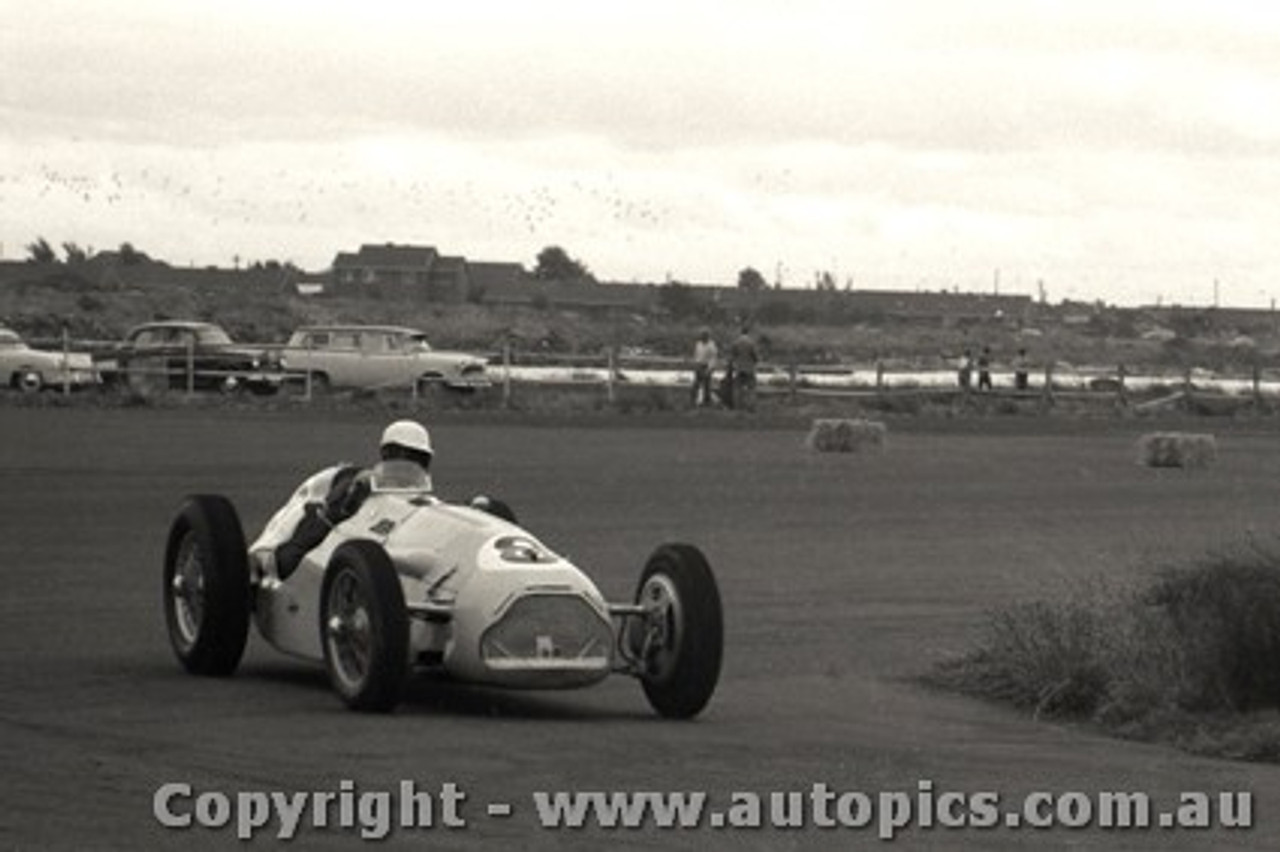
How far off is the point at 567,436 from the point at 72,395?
45.6 feet

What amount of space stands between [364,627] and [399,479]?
5.18ft

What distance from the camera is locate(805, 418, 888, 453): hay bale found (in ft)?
162

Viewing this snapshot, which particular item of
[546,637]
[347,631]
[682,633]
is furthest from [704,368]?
[546,637]

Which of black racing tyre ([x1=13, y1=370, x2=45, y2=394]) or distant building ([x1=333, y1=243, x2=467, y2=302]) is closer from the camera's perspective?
black racing tyre ([x1=13, y1=370, x2=45, y2=394])

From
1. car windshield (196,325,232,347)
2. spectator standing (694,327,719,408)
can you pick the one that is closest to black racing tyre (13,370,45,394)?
car windshield (196,325,232,347)

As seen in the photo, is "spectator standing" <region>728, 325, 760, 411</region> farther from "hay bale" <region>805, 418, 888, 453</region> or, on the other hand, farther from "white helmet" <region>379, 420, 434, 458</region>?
"white helmet" <region>379, 420, 434, 458</region>

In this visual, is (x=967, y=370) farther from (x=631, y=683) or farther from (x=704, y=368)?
(x=631, y=683)

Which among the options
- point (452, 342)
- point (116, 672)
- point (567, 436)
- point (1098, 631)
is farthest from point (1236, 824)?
point (452, 342)

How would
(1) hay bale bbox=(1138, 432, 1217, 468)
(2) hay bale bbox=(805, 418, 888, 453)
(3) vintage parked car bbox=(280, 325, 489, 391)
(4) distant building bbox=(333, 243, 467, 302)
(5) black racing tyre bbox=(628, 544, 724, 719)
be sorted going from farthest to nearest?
(4) distant building bbox=(333, 243, 467, 302) → (3) vintage parked car bbox=(280, 325, 489, 391) → (2) hay bale bbox=(805, 418, 888, 453) → (1) hay bale bbox=(1138, 432, 1217, 468) → (5) black racing tyre bbox=(628, 544, 724, 719)

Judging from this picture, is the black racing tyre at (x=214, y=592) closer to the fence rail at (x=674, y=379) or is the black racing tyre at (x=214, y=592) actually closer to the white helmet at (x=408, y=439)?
→ the white helmet at (x=408, y=439)

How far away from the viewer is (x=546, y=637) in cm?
1489

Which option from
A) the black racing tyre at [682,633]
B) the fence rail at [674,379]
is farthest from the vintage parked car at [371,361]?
the black racing tyre at [682,633]

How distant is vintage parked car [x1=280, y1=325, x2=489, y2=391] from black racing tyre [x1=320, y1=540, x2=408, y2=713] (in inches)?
2060

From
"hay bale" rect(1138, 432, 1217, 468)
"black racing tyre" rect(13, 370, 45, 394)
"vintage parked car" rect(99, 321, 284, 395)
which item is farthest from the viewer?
"black racing tyre" rect(13, 370, 45, 394)
